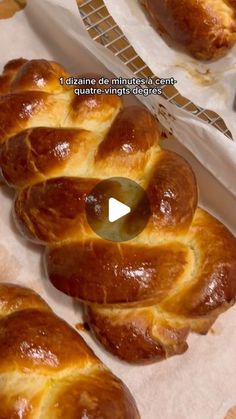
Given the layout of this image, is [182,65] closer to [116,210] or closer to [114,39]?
[114,39]

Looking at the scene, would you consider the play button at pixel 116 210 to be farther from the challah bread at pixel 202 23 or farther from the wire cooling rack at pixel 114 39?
the challah bread at pixel 202 23

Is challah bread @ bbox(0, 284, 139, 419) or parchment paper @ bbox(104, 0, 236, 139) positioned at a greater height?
parchment paper @ bbox(104, 0, 236, 139)

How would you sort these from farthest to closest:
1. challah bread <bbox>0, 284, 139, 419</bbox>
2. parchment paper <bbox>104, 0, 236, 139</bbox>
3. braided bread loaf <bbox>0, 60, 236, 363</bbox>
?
parchment paper <bbox>104, 0, 236, 139</bbox> → braided bread loaf <bbox>0, 60, 236, 363</bbox> → challah bread <bbox>0, 284, 139, 419</bbox>

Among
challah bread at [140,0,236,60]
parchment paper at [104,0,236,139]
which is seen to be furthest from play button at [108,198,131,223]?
challah bread at [140,0,236,60]

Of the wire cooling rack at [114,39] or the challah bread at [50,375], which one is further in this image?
the wire cooling rack at [114,39]

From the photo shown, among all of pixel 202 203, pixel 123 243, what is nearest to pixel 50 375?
pixel 123 243
